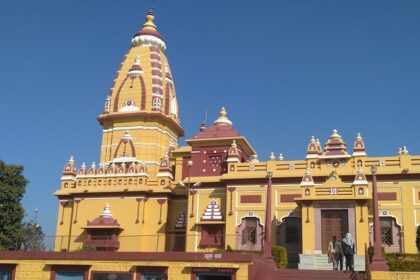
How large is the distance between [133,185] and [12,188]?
8.90 metres

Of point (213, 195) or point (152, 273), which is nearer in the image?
point (152, 273)

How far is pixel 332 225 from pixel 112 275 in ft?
44.2

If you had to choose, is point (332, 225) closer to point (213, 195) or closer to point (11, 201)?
point (213, 195)

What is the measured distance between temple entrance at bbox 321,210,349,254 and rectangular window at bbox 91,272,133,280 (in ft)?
40.6

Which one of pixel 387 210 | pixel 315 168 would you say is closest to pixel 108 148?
pixel 315 168

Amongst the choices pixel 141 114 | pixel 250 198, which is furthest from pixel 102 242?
pixel 141 114

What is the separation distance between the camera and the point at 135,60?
49.7 metres

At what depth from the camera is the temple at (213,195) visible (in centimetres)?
3170

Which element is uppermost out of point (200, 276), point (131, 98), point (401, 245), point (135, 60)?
point (135, 60)

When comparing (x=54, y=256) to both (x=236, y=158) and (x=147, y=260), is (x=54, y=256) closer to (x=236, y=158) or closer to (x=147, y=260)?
(x=147, y=260)

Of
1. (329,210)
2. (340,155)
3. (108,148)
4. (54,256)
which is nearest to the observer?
(54,256)

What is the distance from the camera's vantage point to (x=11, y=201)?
41125mm

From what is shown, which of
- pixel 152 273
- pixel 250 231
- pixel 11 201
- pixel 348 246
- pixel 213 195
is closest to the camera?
pixel 348 246

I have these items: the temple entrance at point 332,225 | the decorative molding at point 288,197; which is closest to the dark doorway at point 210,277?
the temple entrance at point 332,225
